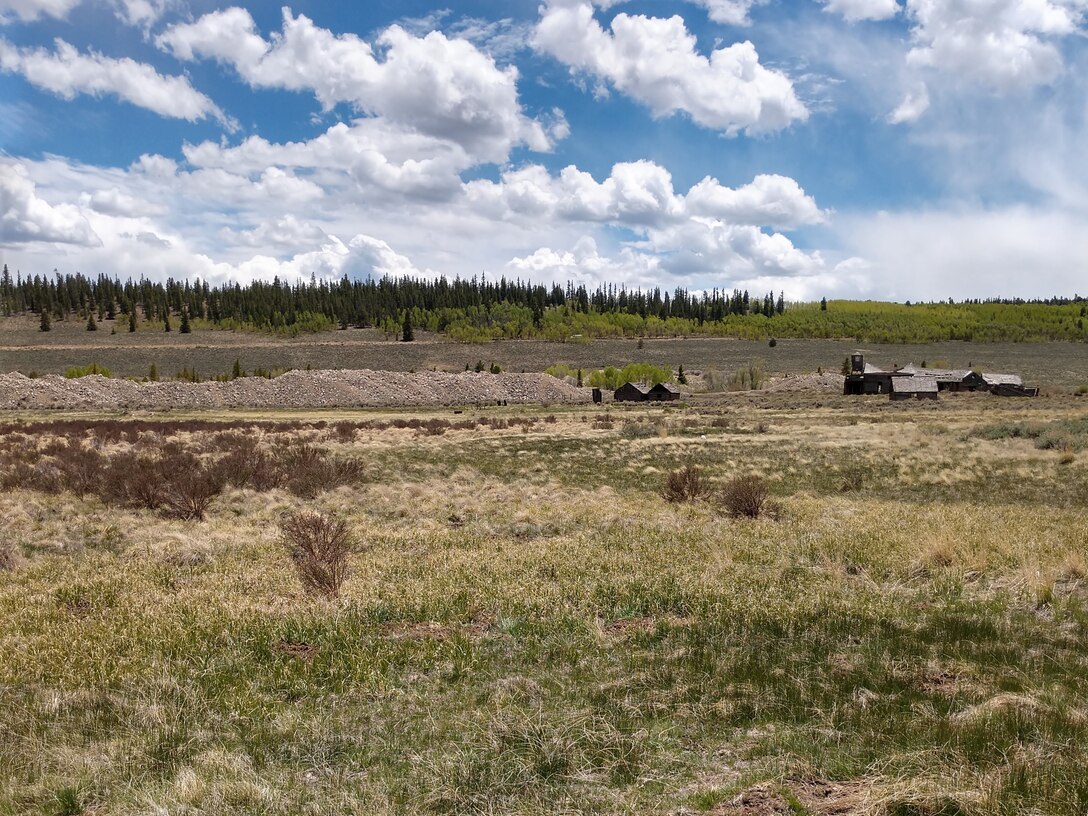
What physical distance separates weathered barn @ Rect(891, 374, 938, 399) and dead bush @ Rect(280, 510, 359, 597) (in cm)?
7401

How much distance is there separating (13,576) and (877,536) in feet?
45.7

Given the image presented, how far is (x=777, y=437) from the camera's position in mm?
35125

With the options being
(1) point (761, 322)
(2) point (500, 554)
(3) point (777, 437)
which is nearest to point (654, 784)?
(2) point (500, 554)

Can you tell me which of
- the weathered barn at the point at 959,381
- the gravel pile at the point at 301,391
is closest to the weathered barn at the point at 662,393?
the gravel pile at the point at 301,391

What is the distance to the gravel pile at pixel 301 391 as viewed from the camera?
6862 cm

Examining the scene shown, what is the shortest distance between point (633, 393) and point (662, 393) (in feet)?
13.0

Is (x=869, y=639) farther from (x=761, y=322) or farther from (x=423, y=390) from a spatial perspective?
(x=761, y=322)

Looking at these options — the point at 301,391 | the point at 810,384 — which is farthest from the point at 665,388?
the point at 301,391

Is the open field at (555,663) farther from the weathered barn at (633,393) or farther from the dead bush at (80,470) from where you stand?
the weathered barn at (633,393)

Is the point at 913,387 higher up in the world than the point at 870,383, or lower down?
lower down

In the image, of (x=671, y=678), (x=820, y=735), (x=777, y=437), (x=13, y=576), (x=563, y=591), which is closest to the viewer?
(x=820, y=735)

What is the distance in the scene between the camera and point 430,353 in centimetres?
12381

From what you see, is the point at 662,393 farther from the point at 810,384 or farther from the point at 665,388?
the point at 810,384

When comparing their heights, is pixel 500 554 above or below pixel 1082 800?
below
